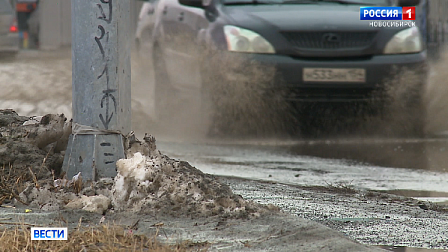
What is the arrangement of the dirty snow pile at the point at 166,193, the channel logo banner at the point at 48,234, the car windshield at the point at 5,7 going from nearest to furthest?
the channel logo banner at the point at 48,234 < the dirty snow pile at the point at 166,193 < the car windshield at the point at 5,7

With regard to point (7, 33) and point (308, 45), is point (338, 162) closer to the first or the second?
point (308, 45)

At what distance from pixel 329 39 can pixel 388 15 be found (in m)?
0.91

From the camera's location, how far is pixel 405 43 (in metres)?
8.49

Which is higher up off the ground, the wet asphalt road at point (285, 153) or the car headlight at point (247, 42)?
the car headlight at point (247, 42)

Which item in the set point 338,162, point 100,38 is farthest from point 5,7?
point 100,38

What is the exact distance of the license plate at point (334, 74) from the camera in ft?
26.8

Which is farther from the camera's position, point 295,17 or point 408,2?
point 408,2

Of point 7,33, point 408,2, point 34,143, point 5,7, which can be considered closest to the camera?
point 34,143

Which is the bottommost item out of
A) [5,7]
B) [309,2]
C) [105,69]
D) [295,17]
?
[105,69]

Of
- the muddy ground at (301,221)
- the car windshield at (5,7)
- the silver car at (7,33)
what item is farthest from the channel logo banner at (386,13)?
the car windshield at (5,7)

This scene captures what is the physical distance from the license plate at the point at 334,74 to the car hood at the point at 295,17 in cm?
43

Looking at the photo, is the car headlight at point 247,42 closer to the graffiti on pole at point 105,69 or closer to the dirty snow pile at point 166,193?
the graffiti on pole at point 105,69

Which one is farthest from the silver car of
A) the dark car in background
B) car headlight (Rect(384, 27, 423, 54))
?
car headlight (Rect(384, 27, 423, 54))

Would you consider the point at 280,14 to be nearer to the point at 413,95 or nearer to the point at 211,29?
the point at 211,29
